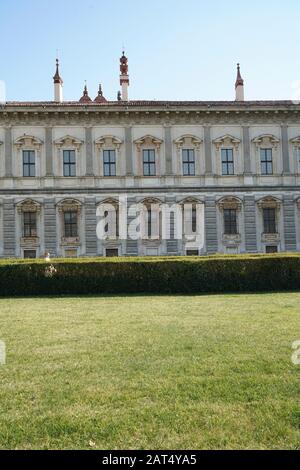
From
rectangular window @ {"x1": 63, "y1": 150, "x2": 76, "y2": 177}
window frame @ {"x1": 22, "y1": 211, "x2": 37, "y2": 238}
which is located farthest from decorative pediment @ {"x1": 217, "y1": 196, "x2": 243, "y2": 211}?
window frame @ {"x1": 22, "y1": 211, "x2": 37, "y2": 238}

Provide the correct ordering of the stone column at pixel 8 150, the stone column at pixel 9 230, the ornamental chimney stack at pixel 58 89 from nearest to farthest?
1. the stone column at pixel 9 230
2. the stone column at pixel 8 150
3. the ornamental chimney stack at pixel 58 89

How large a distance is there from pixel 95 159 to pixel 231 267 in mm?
16323

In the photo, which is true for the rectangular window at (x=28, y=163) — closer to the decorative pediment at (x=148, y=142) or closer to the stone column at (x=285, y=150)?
the decorative pediment at (x=148, y=142)

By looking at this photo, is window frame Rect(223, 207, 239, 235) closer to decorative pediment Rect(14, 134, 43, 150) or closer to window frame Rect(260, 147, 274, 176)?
Answer: window frame Rect(260, 147, 274, 176)

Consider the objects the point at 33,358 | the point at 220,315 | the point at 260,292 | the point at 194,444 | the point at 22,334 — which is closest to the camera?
the point at 194,444

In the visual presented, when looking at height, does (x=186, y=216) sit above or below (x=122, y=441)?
above

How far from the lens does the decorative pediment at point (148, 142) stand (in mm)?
30812

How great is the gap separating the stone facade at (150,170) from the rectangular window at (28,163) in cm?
9

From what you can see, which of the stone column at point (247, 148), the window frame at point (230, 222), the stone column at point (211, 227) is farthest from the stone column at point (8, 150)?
the stone column at point (247, 148)

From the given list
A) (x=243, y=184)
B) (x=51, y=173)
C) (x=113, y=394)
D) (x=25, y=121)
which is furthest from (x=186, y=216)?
(x=113, y=394)

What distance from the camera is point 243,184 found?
31.0 m

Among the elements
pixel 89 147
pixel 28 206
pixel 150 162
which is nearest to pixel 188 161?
pixel 150 162

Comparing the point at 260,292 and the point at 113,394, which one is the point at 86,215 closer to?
the point at 260,292

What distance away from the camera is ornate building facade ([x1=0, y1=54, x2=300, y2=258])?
98.2ft
